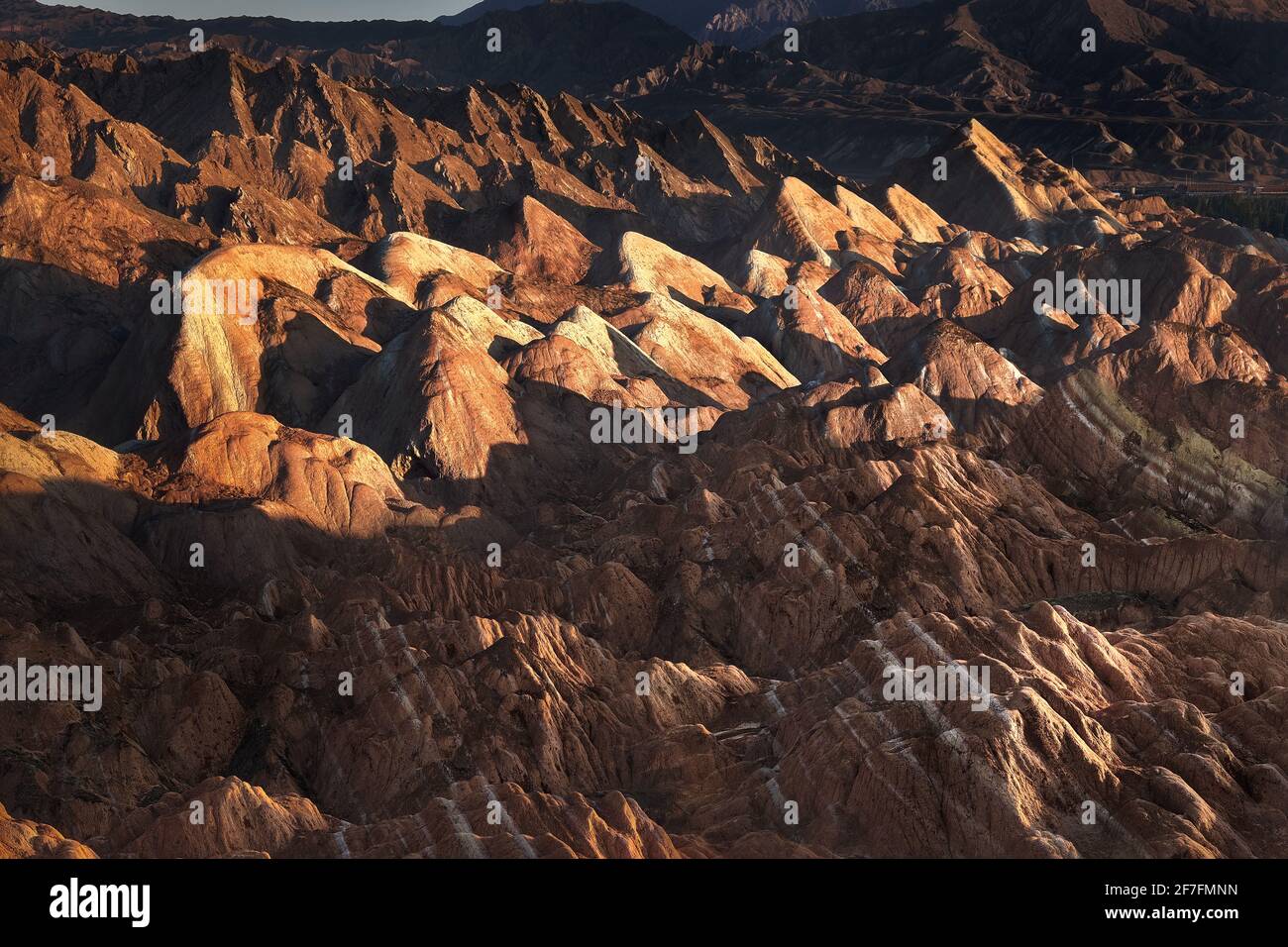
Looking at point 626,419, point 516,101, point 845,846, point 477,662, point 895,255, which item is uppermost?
point 516,101

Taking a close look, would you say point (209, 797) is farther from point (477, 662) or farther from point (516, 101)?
point (516, 101)

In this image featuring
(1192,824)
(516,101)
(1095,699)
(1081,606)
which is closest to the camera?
(1192,824)

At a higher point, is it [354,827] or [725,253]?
[725,253]

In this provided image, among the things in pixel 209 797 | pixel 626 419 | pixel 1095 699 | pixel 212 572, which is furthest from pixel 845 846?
pixel 626 419

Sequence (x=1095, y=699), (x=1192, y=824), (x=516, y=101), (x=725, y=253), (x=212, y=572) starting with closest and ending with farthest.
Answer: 1. (x=1192, y=824)
2. (x=1095, y=699)
3. (x=212, y=572)
4. (x=725, y=253)
5. (x=516, y=101)

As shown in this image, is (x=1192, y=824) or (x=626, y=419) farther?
(x=626, y=419)

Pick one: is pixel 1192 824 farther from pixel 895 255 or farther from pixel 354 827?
pixel 895 255
